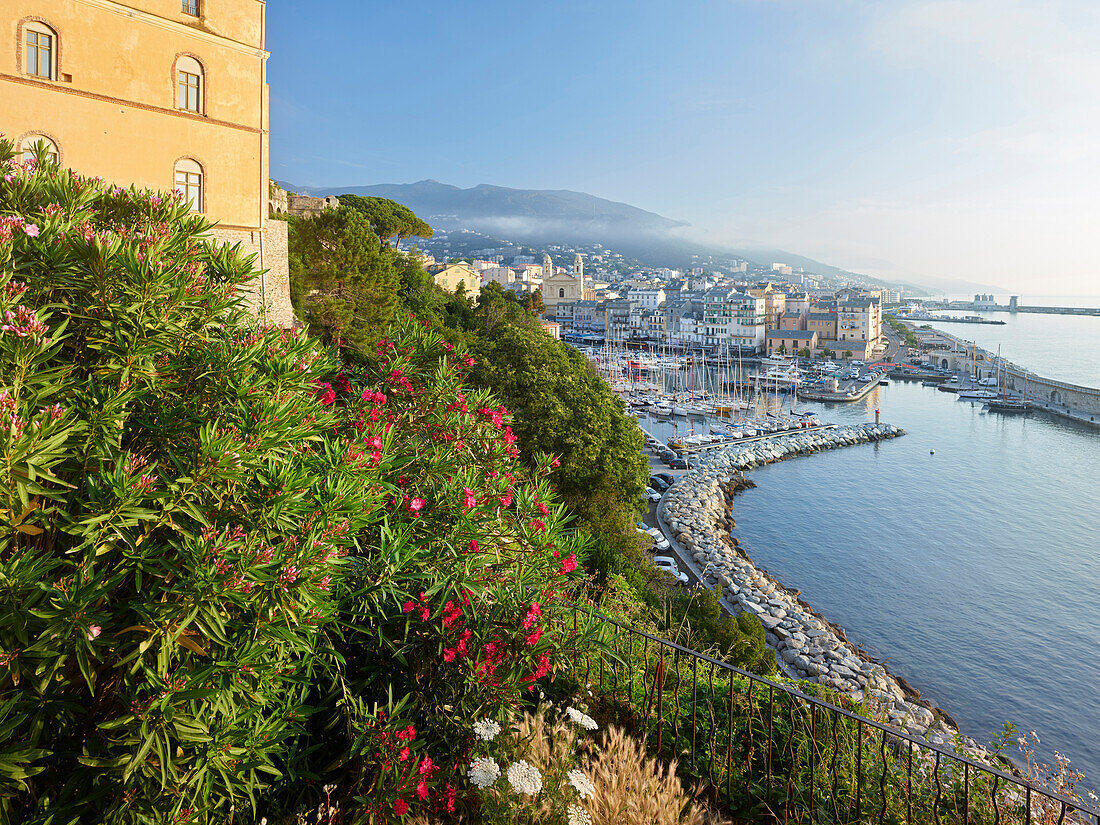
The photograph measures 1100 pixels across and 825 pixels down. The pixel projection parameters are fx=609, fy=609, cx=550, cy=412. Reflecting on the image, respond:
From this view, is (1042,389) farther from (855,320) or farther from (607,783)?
(607,783)

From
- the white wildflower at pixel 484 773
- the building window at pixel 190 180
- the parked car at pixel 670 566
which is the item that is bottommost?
the parked car at pixel 670 566

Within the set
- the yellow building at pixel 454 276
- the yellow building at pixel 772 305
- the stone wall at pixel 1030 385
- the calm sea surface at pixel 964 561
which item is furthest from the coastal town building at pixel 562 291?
the calm sea surface at pixel 964 561

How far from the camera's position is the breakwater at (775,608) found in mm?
10078

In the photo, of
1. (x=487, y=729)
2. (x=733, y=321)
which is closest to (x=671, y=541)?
(x=487, y=729)

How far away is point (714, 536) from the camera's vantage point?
17406 millimetres

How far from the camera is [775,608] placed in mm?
13414

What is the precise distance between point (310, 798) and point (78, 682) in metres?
0.93

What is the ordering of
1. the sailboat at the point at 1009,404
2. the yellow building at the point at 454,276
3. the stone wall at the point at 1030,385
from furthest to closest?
1. the sailboat at the point at 1009,404
2. the stone wall at the point at 1030,385
3. the yellow building at the point at 454,276

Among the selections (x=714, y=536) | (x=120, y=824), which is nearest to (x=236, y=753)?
(x=120, y=824)

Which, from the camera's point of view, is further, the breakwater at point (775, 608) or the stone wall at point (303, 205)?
the stone wall at point (303, 205)

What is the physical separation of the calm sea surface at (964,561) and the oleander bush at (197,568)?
40.1 feet

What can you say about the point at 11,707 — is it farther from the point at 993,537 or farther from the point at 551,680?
the point at 993,537

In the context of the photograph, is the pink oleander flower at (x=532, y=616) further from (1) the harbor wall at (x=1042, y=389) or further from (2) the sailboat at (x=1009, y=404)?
(2) the sailboat at (x=1009, y=404)

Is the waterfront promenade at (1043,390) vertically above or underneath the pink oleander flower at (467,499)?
underneath
